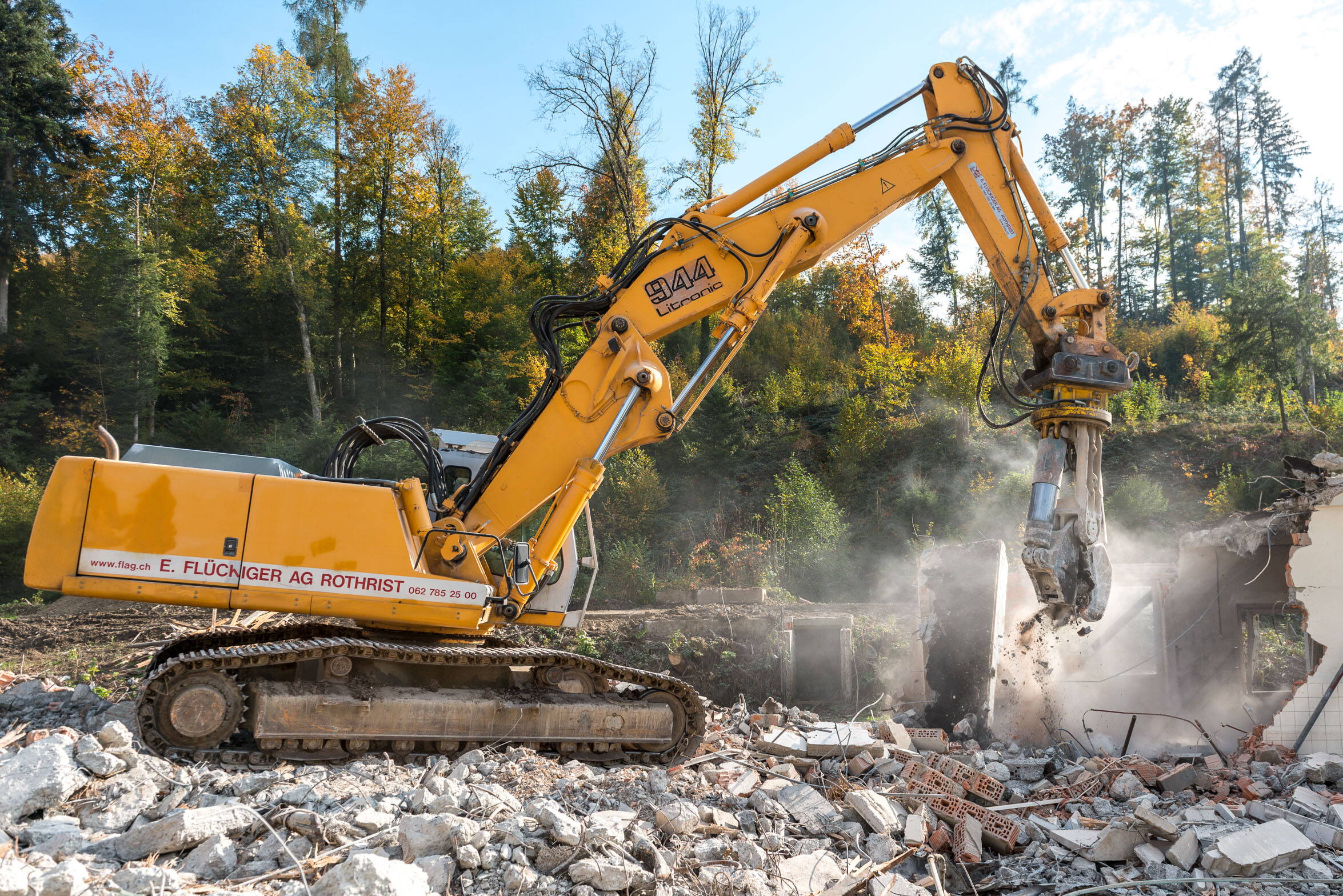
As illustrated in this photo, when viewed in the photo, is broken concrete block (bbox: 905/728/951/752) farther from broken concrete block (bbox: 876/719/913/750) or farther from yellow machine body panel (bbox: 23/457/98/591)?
yellow machine body panel (bbox: 23/457/98/591)

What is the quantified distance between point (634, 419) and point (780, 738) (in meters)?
2.77

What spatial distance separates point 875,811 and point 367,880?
10.0 ft

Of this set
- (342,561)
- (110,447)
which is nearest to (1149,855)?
(342,561)

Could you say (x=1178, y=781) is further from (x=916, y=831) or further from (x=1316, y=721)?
(x=916, y=831)

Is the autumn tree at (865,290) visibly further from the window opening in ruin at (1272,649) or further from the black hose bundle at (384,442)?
the black hose bundle at (384,442)

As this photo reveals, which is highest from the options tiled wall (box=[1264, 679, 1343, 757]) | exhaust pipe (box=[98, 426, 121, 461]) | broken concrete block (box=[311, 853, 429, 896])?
exhaust pipe (box=[98, 426, 121, 461])

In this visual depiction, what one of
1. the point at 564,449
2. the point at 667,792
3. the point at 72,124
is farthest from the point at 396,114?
the point at 667,792

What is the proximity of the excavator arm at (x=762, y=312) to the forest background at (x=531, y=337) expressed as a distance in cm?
951

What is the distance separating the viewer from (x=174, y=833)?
12.2 ft

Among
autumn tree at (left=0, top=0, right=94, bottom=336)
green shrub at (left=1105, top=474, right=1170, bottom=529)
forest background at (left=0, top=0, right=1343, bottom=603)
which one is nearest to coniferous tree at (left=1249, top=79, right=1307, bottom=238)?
forest background at (left=0, top=0, right=1343, bottom=603)

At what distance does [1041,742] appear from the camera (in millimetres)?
8766

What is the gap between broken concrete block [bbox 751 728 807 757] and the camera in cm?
629

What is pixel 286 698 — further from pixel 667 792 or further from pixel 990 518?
pixel 990 518

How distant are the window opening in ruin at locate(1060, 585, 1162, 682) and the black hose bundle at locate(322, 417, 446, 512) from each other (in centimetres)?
773
